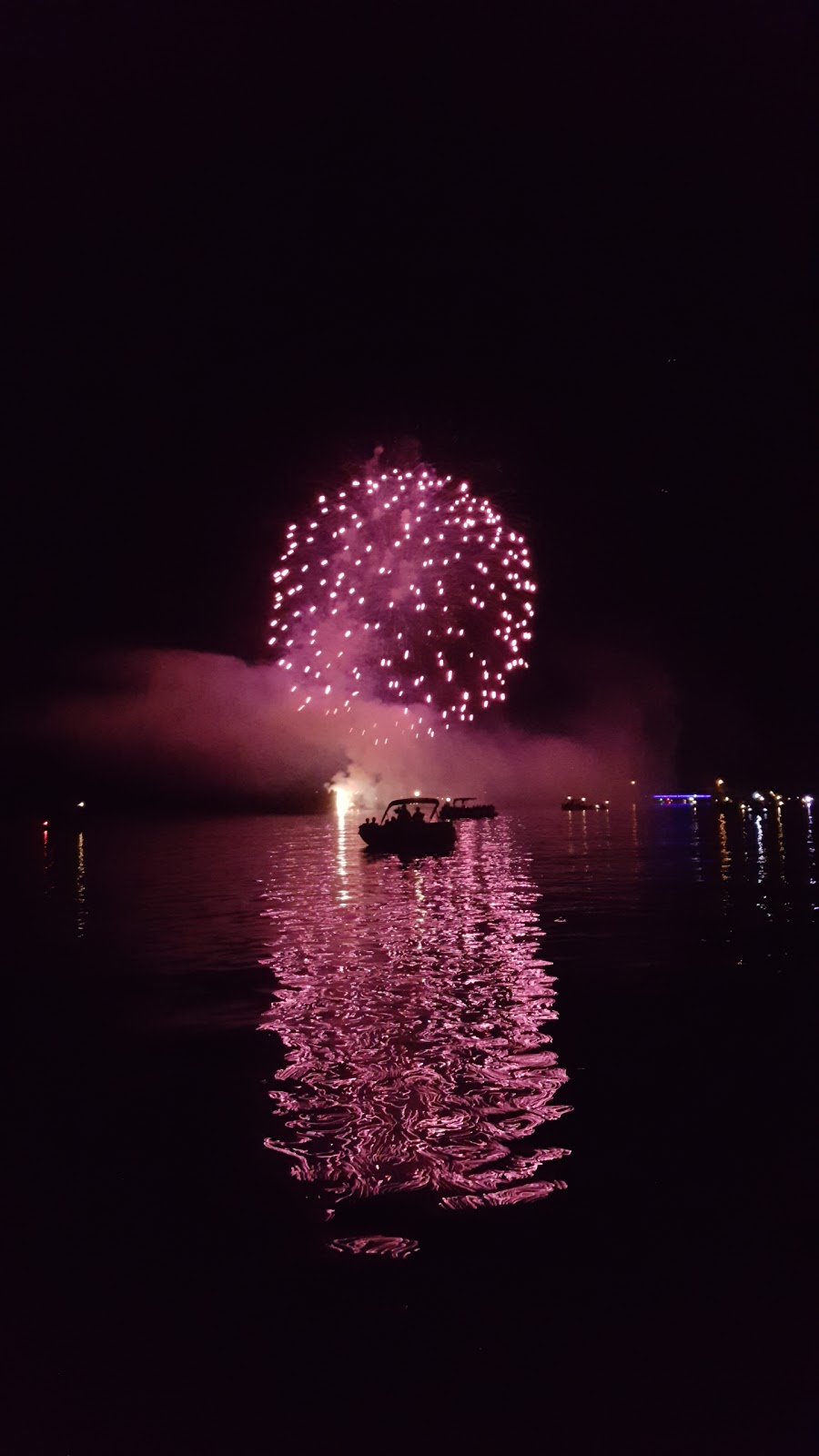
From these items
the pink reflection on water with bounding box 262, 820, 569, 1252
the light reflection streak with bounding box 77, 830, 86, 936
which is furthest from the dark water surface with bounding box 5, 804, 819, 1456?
the light reflection streak with bounding box 77, 830, 86, 936

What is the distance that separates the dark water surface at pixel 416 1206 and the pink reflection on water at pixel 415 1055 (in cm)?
5

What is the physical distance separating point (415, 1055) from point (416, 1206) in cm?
385

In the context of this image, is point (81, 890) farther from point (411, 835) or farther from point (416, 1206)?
point (416, 1206)

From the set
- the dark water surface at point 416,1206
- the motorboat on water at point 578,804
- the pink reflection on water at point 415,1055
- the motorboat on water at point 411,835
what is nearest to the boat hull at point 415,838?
the motorboat on water at point 411,835

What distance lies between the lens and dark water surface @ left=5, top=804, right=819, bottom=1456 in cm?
440

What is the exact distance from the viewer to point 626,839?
58.5 m

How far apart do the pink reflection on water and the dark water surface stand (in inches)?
1.8

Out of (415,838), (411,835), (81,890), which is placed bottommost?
(81,890)

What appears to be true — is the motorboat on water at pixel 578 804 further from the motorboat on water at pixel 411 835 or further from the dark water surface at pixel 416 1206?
the dark water surface at pixel 416 1206

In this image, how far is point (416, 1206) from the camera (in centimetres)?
623

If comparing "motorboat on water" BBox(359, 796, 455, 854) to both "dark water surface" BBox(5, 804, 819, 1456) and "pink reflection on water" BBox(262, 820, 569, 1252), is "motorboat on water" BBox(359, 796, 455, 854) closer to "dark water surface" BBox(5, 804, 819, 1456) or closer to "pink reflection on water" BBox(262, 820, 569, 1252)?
"pink reflection on water" BBox(262, 820, 569, 1252)

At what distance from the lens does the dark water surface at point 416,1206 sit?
4.40 meters

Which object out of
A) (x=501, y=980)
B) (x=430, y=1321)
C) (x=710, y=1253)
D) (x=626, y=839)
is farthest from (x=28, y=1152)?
(x=626, y=839)

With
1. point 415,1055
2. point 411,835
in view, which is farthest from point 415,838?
point 415,1055
